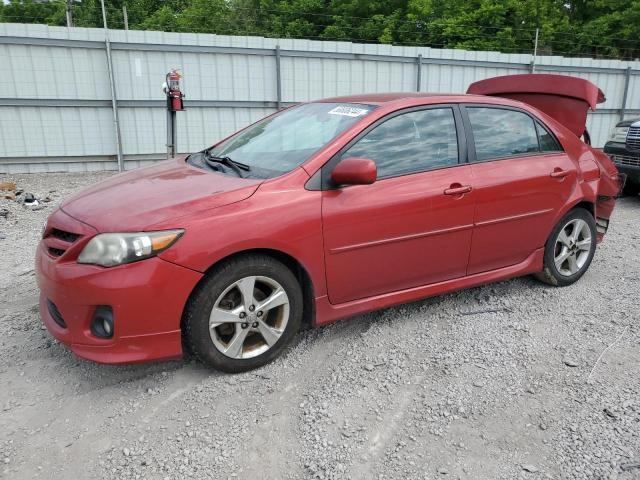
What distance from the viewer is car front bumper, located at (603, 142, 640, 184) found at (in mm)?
7664

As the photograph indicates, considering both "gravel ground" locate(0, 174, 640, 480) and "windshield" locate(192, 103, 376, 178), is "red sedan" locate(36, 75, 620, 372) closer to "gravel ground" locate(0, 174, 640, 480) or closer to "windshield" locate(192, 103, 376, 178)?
"windshield" locate(192, 103, 376, 178)

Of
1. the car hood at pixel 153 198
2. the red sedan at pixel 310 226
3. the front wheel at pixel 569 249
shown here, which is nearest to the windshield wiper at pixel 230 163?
the red sedan at pixel 310 226

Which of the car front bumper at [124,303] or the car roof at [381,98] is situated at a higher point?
the car roof at [381,98]

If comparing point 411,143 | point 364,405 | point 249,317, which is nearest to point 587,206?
point 411,143

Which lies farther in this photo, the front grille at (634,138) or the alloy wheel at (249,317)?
the front grille at (634,138)

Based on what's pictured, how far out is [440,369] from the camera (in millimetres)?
3119

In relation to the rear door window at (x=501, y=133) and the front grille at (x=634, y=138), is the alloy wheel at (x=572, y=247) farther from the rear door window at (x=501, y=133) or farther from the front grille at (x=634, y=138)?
the front grille at (x=634, y=138)

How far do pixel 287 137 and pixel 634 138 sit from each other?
6.33 metres

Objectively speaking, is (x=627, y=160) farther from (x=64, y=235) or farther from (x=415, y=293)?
(x=64, y=235)

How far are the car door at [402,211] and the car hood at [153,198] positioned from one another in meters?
0.60

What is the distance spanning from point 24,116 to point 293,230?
8.79m

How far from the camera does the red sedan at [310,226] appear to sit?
8.87 ft

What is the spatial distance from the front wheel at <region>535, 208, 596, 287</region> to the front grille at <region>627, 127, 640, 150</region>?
4.09 meters

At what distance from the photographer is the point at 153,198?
2928mm
